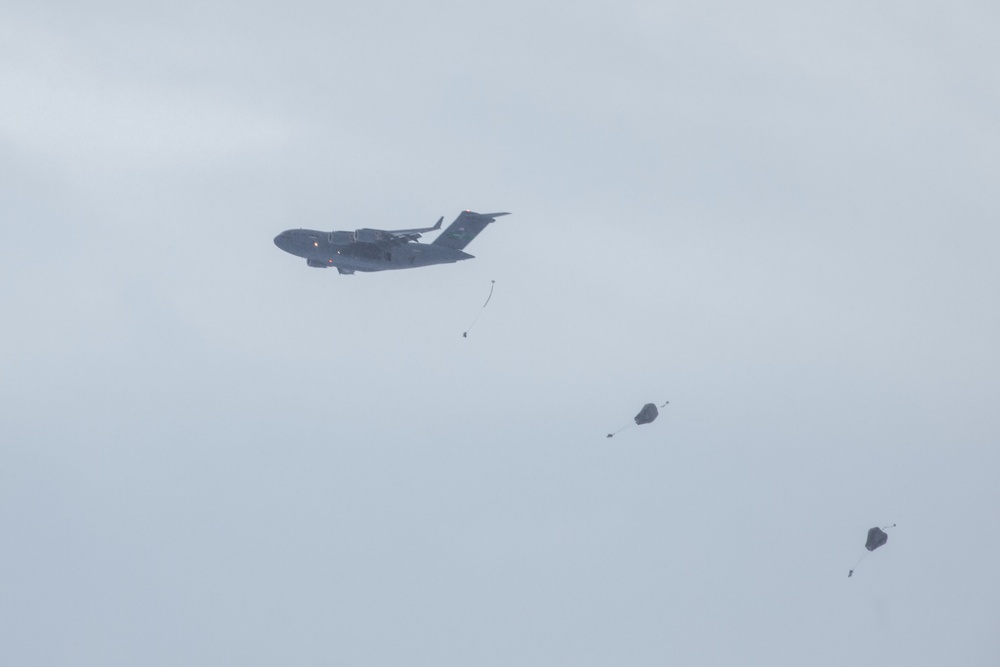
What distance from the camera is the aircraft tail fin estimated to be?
84875mm

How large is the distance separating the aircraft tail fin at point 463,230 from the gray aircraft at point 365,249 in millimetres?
1772

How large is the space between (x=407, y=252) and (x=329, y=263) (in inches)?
282

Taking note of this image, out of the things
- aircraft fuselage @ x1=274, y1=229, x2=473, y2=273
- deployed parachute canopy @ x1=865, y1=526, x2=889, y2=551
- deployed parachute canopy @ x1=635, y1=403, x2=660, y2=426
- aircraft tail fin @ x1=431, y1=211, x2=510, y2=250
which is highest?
aircraft tail fin @ x1=431, y1=211, x2=510, y2=250

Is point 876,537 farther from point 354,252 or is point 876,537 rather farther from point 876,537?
point 354,252

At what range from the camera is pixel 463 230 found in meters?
85.3

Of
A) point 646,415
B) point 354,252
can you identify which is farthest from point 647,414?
point 354,252

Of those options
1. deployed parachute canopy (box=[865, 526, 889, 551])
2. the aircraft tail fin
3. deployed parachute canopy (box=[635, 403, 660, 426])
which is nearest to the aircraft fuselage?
the aircraft tail fin

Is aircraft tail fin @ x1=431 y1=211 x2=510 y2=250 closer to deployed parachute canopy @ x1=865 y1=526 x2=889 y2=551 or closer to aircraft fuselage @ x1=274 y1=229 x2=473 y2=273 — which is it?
aircraft fuselage @ x1=274 y1=229 x2=473 y2=273

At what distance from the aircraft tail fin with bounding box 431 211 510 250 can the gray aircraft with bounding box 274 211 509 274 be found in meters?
1.77

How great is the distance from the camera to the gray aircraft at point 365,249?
80.4 metres

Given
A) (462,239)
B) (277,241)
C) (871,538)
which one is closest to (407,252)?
(462,239)

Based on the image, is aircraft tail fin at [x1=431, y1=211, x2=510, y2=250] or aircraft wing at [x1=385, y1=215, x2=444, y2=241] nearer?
aircraft wing at [x1=385, y1=215, x2=444, y2=241]

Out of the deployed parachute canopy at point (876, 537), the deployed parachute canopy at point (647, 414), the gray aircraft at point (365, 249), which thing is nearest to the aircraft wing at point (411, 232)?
the gray aircraft at point (365, 249)

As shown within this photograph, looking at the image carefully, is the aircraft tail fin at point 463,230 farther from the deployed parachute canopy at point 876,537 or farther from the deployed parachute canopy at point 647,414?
the deployed parachute canopy at point 876,537
